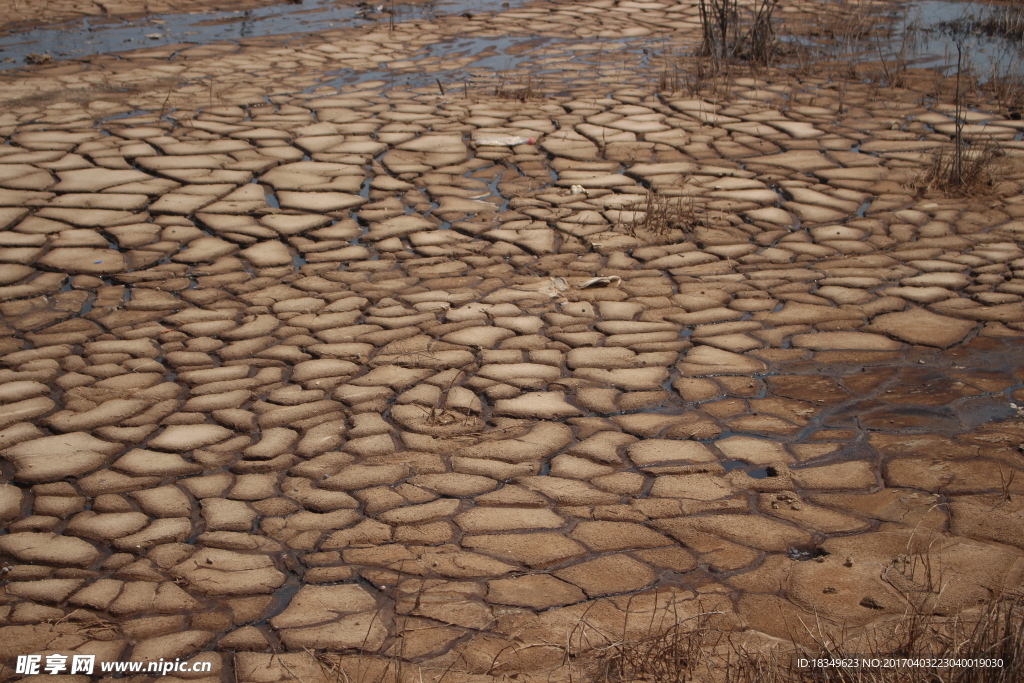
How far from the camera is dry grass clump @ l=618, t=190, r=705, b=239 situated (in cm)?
414

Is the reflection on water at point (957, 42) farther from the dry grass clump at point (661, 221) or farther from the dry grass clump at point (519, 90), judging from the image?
the dry grass clump at point (661, 221)

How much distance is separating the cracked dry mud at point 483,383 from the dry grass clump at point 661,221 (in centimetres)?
3

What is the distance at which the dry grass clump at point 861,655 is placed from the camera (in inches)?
60.6

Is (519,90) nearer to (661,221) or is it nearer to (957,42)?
(661,221)

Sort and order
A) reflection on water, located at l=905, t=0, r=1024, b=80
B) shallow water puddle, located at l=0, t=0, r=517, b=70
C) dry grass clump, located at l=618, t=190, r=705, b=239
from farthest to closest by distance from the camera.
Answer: shallow water puddle, located at l=0, t=0, r=517, b=70, reflection on water, located at l=905, t=0, r=1024, b=80, dry grass clump, located at l=618, t=190, r=705, b=239

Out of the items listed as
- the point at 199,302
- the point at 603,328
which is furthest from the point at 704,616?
the point at 199,302

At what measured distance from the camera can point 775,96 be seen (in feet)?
20.3

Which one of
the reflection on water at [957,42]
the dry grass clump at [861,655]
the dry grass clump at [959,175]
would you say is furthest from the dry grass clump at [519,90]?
the dry grass clump at [861,655]

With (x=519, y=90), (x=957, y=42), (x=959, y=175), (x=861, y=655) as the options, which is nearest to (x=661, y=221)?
(x=959, y=175)

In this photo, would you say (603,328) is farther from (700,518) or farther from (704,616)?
(704,616)

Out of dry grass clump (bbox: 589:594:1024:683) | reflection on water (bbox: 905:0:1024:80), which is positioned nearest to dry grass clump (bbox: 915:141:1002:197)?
reflection on water (bbox: 905:0:1024:80)

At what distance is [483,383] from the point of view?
2.96 metres

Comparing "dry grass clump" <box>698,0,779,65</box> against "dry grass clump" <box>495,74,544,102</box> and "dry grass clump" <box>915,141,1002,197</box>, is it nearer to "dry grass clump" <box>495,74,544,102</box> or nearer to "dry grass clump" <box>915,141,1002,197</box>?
"dry grass clump" <box>495,74,544,102</box>

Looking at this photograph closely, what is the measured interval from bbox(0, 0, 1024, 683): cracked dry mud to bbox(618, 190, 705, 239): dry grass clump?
34mm
